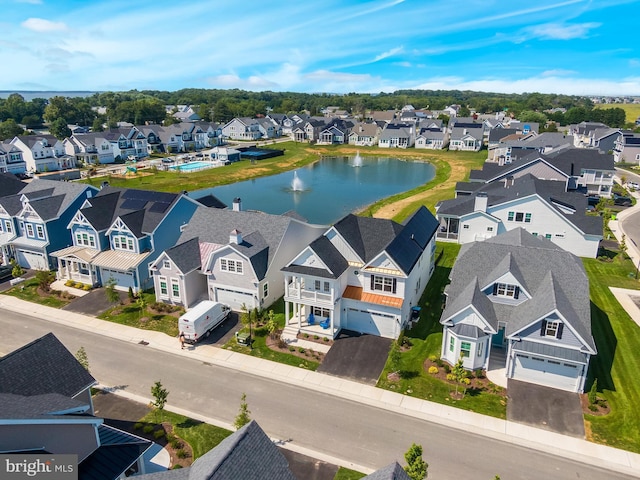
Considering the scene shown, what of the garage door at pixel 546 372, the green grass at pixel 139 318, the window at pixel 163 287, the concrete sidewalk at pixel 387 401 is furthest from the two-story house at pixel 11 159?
the garage door at pixel 546 372

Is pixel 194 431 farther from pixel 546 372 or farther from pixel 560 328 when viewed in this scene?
pixel 560 328

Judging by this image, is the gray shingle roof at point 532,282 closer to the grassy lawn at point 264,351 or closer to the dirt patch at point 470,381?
the dirt patch at point 470,381

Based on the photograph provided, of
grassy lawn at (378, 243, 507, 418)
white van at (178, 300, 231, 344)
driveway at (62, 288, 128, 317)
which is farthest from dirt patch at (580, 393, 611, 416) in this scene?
driveway at (62, 288, 128, 317)

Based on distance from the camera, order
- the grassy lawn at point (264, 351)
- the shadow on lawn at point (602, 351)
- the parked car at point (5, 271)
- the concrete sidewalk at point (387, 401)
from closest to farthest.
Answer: the concrete sidewalk at point (387, 401) → the shadow on lawn at point (602, 351) → the grassy lawn at point (264, 351) → the parked car at point (5, 271)

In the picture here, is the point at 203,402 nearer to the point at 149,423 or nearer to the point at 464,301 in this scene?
the point at 149,423

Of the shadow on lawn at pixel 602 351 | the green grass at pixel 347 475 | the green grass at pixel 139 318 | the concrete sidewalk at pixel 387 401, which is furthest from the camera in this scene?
the green grass at pixel 139 318

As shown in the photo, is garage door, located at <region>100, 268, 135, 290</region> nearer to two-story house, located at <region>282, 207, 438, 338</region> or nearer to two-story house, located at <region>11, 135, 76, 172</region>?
two-story house, located at <region>282, 207, 438, 338</region>
